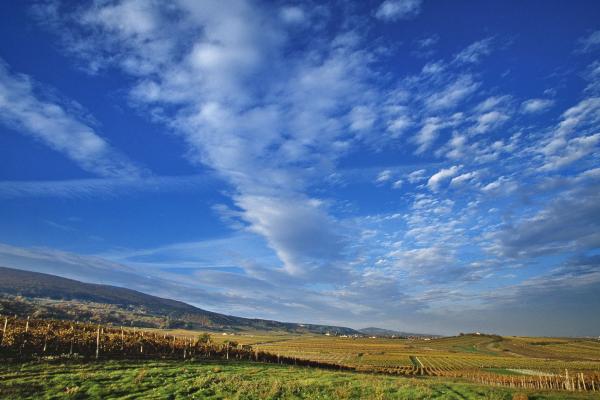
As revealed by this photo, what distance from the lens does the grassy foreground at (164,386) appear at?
23.1 m

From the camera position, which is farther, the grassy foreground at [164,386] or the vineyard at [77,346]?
the vineyard at [77,346]

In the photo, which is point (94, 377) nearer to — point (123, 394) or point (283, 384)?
point (123, 394)

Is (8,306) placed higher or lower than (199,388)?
higher

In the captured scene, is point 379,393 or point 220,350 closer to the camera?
point 379,393

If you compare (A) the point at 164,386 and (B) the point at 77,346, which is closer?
(A) the point at 164,386

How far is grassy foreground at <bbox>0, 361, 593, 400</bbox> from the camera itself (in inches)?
910

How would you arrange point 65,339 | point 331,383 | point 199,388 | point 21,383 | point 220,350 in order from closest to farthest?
1. point 21,383
2. point 199,388
3. point 331,383
4. point 65,339
5. point 220,350

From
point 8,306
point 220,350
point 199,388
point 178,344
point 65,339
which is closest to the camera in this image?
point 199,388

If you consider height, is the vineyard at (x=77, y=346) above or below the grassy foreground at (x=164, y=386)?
above

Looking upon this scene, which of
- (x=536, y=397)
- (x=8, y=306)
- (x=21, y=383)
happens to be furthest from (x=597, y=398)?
(x=8, y=306)

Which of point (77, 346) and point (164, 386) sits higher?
point (77, 346)

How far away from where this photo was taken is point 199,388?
2681 centimetres

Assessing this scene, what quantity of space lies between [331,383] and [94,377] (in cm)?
1812

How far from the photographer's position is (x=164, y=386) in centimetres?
2666
